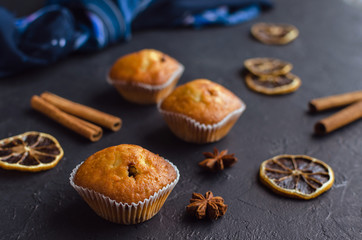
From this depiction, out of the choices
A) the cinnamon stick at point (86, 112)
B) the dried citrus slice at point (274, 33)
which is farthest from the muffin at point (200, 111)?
the dried citrus slice at point (274, 33)

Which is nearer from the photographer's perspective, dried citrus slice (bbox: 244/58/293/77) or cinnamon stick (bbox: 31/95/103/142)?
cinnamon stick (bbox: 31/95/103/142)

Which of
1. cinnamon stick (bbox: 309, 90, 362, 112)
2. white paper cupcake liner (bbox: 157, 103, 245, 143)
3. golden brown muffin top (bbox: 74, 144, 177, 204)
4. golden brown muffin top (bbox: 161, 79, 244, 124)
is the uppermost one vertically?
golden brown muffin top (bbox: 74, 144, 177, 204)

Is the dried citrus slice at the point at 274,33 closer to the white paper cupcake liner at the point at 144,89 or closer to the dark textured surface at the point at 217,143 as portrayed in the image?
the dark textured surface at the point at 217,143

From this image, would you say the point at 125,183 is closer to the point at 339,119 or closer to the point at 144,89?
the point at 144,89

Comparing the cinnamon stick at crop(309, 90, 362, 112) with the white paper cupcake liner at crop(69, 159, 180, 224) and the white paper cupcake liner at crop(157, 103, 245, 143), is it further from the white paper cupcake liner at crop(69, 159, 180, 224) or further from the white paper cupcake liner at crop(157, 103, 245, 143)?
the white paper cupcake liner at crop(69, 159, 180, 224)

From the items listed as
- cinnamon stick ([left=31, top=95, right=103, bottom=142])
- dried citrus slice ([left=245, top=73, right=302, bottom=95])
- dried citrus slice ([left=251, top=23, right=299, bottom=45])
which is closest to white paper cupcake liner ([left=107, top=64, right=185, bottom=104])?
cinnamon stick ([left=31, top=95, right=103, bottom=142])

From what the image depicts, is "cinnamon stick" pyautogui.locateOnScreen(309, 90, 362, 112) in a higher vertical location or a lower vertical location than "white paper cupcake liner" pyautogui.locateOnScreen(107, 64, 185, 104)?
lower
